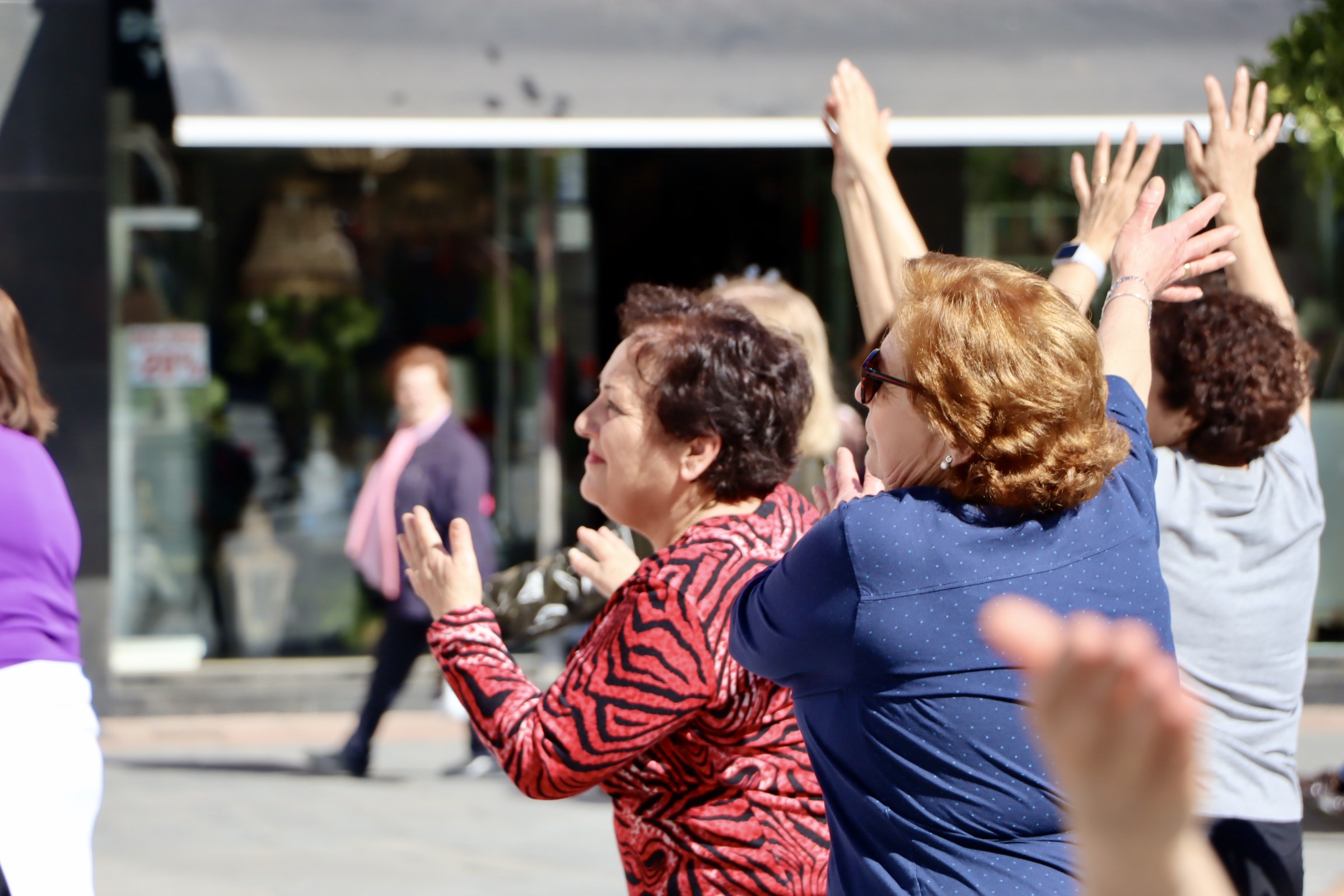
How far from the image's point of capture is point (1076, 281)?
2.30 metres

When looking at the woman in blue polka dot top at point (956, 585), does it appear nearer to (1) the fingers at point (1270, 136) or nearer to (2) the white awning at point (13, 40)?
(1) the fingers at point (1270, 136)

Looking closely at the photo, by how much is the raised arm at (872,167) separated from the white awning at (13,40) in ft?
19.6

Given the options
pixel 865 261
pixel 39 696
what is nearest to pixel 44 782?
pixel 39 696

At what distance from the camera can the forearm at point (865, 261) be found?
2762 mm

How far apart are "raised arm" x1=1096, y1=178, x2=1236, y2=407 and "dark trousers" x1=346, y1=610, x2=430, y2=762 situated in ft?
16.0

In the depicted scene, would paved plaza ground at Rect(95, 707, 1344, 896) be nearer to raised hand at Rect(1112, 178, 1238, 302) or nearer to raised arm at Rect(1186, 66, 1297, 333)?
raised arm at Rect(1186, 66, 1297, 333)

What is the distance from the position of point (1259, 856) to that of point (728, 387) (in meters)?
1.36

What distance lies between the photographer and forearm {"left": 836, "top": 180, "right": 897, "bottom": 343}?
276 centimetres

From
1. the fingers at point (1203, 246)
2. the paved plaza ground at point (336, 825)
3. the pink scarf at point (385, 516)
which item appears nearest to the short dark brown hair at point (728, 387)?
the fingers at point (1203, 246)

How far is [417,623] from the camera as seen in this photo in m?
6.62

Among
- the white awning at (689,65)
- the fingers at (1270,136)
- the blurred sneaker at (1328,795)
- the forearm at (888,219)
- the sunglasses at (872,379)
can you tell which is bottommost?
the blurred sneaker at (1328,795)

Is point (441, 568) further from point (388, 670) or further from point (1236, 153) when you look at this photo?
point (388, 670)

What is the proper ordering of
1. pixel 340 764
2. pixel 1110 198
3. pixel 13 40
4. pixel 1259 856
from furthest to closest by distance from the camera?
pixel 13 40 < pixel 340 764 < pixel 1259 856 < pixel 1110 198

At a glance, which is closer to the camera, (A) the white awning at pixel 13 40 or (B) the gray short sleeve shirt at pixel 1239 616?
(B) the gray short sleeve shirt at pixel 1239 616
